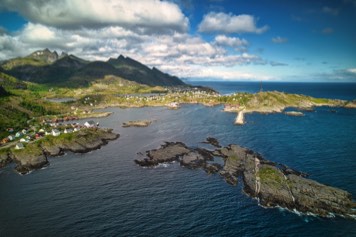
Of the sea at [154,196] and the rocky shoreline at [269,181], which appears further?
the rocky shoreline at [269,181]

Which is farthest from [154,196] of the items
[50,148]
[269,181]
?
[50,148]

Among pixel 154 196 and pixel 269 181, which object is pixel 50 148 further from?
pixel 269 181

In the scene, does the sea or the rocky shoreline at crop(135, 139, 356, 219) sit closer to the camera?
the sea

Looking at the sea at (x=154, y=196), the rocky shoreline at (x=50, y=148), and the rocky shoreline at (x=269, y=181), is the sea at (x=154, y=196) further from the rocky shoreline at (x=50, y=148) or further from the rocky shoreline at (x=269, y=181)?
the rocky shoreline at (x=50, y=148)

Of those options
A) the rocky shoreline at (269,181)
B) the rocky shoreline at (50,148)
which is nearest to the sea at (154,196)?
the rocky shoreline at (269,181)

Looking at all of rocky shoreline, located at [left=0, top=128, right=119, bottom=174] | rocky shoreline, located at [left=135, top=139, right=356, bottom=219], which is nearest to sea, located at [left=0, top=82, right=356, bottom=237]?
rocky shoreline, located at [left=135, top=139, right=356, bottom=219]

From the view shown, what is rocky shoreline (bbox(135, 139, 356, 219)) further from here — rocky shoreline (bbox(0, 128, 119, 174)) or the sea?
rocky shoreline (bbox(0, 128, 119, 174))
